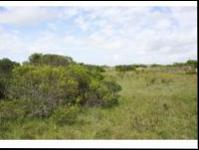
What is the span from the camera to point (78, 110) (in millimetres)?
5848

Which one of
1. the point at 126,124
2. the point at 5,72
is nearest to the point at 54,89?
the point at 126,124

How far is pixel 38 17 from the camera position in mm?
5867

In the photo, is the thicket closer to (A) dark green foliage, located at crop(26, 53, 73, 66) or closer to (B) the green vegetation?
(B) the green vegetation

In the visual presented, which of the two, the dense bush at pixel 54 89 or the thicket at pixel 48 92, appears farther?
the dense bush at pixel 54 89

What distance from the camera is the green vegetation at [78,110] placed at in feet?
16.2

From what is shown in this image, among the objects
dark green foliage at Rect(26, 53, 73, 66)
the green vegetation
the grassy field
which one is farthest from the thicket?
dark green foliage at Rect(26, 53, 73, 66)

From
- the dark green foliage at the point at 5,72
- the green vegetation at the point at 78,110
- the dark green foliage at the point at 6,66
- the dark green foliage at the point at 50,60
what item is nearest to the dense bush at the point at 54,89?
the green vegetation at the point at 78,110

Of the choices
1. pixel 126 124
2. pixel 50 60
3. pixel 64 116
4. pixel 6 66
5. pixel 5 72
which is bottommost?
pixel 126 124

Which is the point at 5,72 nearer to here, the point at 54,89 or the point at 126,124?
the point at 54,89

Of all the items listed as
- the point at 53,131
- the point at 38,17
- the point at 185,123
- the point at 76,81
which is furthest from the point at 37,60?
the point at 185,123

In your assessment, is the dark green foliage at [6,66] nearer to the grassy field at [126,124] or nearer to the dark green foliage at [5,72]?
the dark green foliage at [5,72]

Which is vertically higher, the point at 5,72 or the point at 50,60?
the point at 50,60

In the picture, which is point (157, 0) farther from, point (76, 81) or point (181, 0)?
point (76, 81)

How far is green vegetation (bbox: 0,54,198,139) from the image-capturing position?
4.94 meters
